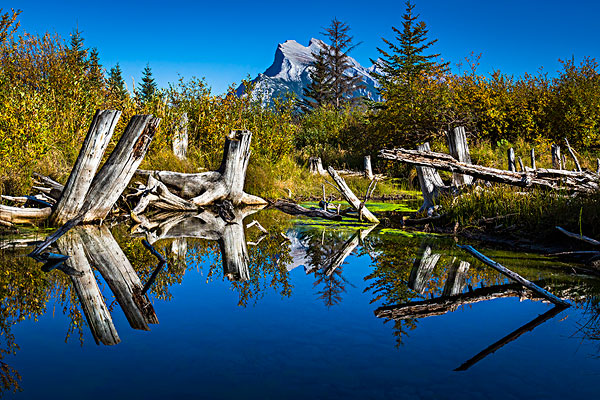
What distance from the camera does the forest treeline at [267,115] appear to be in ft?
28.7

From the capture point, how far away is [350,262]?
514 cm

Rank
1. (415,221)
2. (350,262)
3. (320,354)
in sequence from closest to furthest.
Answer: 1. (320,354)
2. (350,262)
3. (415,221)

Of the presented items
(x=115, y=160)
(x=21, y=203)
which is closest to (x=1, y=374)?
(x=115, y=160)

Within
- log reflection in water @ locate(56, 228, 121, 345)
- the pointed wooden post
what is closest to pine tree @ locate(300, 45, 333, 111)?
the pointed wooden post

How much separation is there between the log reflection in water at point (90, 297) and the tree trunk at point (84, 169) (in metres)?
1.69

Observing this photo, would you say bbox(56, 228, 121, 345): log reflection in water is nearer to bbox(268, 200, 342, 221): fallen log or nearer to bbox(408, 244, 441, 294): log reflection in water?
bbox(408, 244, 441, 294): log reflection in water

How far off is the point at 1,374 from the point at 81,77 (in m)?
12.1

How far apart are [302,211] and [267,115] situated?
534 cm

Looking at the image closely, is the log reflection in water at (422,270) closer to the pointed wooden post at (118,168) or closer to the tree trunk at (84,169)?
the pointed wooden post at (118,168)

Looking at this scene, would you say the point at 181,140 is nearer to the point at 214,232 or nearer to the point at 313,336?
the point at 214,232

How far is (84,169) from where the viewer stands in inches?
273

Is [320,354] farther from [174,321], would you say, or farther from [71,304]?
[71,304]

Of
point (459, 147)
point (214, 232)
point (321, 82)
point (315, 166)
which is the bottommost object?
point (214, 232)

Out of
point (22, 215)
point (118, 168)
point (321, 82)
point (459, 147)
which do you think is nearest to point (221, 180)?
point (118, 168)
